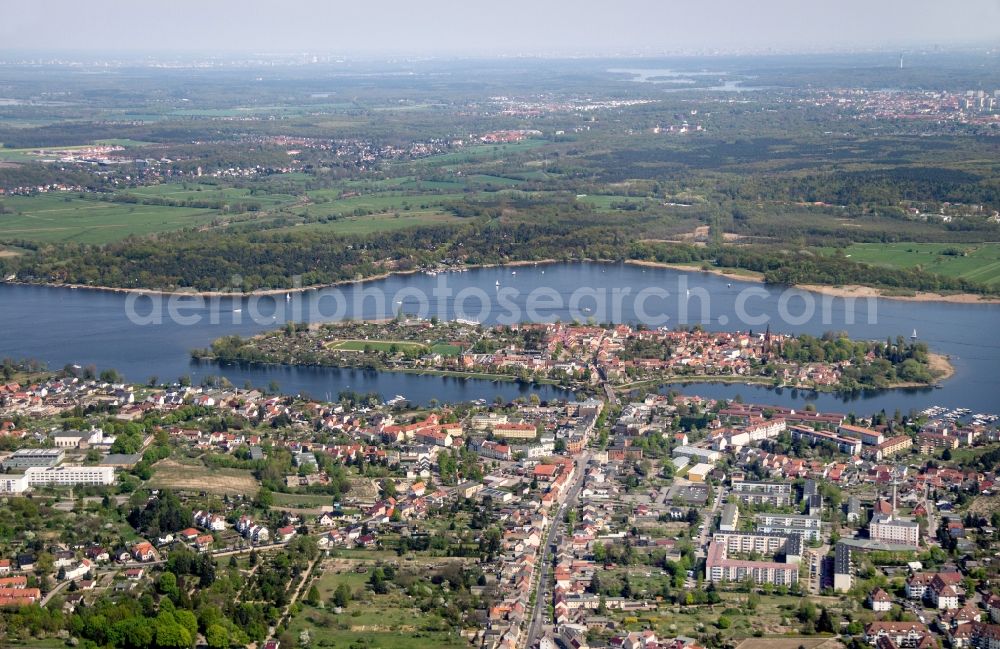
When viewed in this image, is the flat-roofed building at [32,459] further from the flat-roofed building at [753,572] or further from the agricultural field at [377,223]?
the agricultural field at [377,223]

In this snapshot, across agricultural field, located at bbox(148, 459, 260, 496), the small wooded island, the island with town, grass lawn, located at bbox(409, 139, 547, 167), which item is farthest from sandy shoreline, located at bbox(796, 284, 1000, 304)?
grass lawn, located at bbox(409, 139, 547, 167)

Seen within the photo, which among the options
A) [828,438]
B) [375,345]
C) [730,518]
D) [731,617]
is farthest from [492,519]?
[375,345]

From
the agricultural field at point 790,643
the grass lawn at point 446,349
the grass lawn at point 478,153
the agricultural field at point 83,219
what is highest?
the grass lawn at point 478,153

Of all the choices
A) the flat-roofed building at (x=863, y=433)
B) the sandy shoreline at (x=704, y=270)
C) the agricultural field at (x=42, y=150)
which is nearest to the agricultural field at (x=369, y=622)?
the flat-roofed building at (x=863, y=433)

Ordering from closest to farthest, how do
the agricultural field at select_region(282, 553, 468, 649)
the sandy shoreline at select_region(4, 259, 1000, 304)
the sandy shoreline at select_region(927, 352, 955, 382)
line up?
1. the agricultural field at select_region(282, 553, 468, 649)
2. the sandy shoreline at select_region(927, 352, 955, 382)
3. the sandy shoreline at select_region(4, 259, 1000, 304)

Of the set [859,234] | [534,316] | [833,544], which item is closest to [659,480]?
[833,544]

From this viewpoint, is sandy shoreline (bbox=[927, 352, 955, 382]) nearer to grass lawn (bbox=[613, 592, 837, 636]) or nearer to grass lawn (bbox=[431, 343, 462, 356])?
grass lawn (bbox=[431, 343, 462, 356])

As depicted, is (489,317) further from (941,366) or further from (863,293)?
(941,366)
